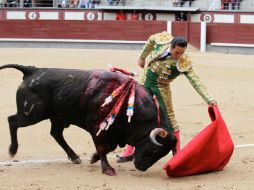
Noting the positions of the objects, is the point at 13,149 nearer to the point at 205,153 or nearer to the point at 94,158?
the point at 94,158

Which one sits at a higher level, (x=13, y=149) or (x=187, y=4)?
(x=187, y=4)

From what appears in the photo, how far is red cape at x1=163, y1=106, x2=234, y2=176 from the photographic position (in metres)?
3.99

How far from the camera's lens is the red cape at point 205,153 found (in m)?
3.99

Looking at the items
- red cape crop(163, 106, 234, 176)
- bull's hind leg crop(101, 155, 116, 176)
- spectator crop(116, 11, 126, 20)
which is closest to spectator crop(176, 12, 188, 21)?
spectator crop(116, 11, 126, 20)

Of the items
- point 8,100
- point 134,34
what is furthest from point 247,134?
point 134,34

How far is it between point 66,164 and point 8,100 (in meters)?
3.40

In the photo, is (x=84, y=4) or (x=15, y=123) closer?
(x=15, y=123)

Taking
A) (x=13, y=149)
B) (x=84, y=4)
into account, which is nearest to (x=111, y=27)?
(x=84, y=4)

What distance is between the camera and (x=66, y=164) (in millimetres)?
4395

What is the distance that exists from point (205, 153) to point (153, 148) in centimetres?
41

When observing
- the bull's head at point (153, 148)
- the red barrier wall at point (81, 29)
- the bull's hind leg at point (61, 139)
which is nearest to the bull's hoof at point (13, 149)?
the bull's hind leg at point (61, 139)

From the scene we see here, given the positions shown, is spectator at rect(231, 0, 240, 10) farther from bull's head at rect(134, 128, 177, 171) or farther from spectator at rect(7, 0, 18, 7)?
bull's head at rect(134, 128, 177, 171)

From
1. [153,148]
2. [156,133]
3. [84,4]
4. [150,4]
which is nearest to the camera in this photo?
[156,133]

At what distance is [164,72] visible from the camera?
168 inches
